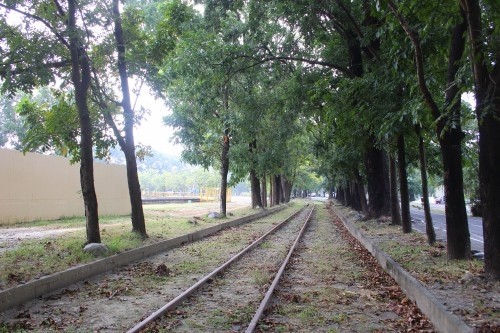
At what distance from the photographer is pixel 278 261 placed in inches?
477

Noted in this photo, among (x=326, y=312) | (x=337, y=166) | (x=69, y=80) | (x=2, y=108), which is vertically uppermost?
(x=2, y=108)

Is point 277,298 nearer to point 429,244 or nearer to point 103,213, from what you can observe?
point 429,244

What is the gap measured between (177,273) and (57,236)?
561 cm

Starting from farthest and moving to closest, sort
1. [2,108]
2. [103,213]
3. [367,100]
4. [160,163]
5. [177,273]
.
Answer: [160,163] < [2,108] < [103,213] < [367,100] < [177,273]

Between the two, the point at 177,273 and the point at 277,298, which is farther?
the point at 177,273

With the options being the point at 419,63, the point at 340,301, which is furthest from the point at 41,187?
the point at 419,63

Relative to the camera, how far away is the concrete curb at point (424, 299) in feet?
18.1

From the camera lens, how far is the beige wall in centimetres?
1764

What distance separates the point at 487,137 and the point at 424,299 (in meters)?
2.89

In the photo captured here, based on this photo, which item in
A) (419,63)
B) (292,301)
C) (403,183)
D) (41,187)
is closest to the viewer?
(292,301)

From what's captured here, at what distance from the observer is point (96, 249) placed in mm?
10906

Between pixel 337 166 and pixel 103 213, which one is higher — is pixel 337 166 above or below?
above

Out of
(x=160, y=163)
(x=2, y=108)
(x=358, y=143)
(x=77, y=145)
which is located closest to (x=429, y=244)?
(x=358, y=143)

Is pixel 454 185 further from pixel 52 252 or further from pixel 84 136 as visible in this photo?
pixel 52 252
